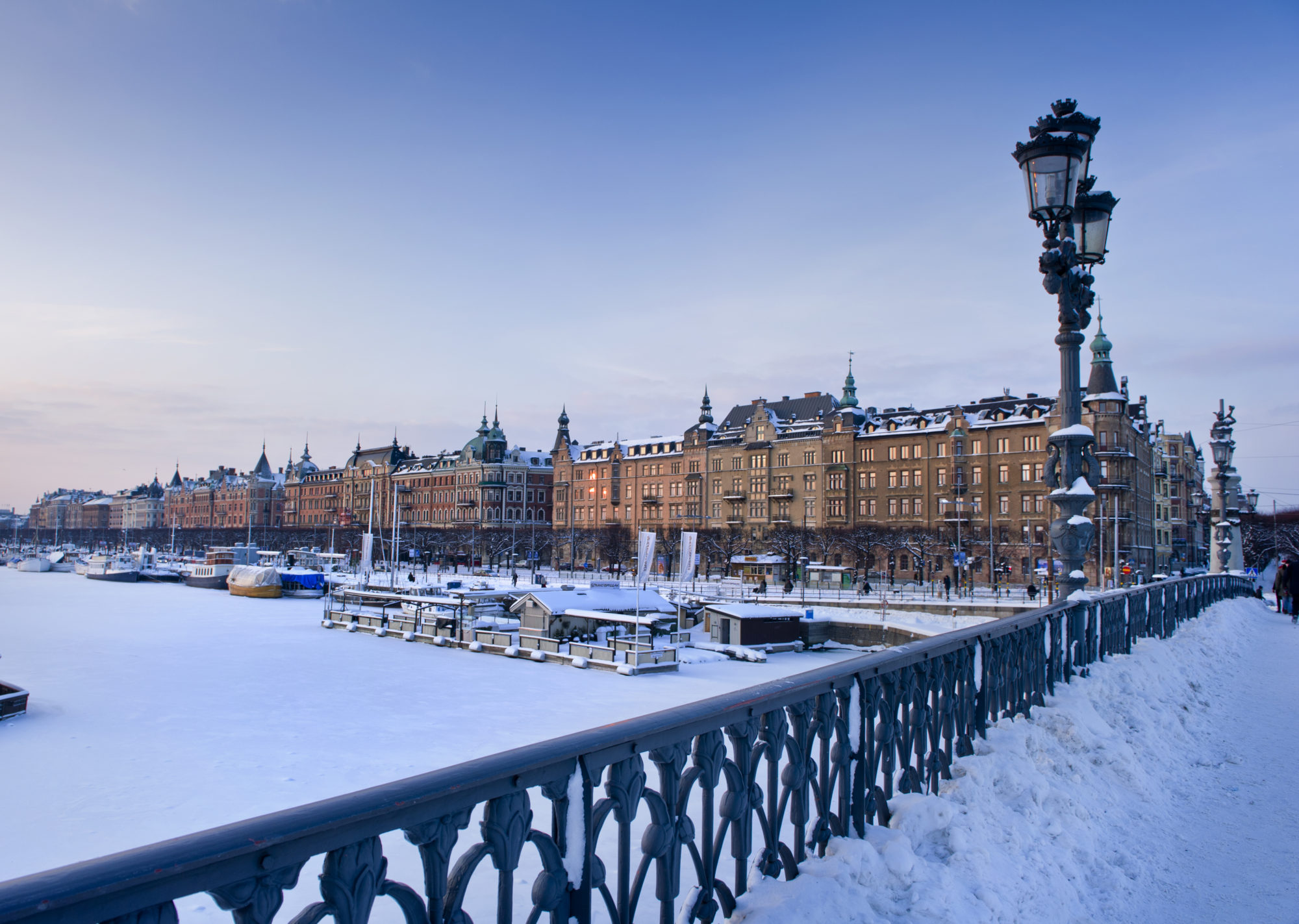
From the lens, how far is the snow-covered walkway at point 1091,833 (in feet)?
14.0

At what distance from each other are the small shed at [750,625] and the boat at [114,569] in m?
65.8

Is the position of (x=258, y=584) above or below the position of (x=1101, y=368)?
below

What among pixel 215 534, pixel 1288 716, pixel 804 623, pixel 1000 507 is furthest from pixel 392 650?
pixel 215 534

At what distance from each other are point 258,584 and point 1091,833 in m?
66.7

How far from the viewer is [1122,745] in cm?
716

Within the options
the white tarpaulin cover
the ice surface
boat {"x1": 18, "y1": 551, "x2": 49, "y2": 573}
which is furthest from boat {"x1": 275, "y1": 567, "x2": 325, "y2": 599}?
boat {"x1": 18, "y1": 551, "x2": 49, "y2": 573}

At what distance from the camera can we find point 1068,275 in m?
10.3

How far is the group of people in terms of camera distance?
2261 cm

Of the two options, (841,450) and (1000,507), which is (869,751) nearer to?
(1000,507)

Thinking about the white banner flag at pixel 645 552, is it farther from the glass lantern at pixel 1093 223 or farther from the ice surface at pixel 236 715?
the glass lantern at pixel 1093 223

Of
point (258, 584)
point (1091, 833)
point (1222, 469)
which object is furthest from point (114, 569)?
point (1091, 833)

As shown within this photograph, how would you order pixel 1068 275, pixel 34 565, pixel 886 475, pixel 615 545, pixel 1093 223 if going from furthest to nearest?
pixel 34 565, pixel 615 545, pixel 886 475, pixel 1093 223, pixel 1068 275

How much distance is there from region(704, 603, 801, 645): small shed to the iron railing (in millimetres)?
34281

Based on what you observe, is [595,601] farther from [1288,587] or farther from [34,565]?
[34,565]
